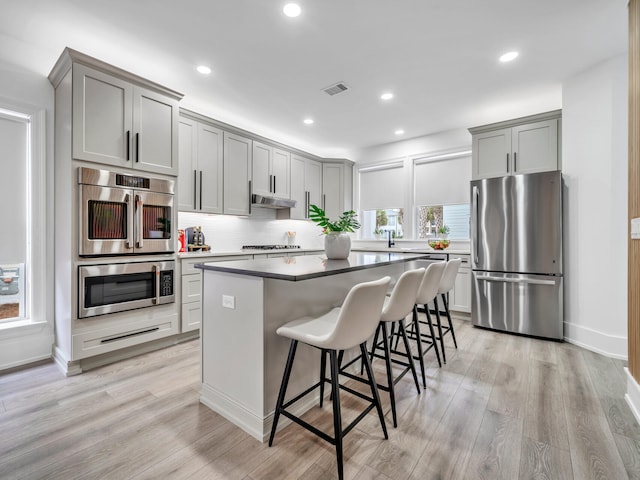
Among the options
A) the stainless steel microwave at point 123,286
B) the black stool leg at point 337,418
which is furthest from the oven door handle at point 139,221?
the black stool leg at point 337,418

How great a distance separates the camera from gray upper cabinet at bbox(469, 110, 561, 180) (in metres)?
3.61

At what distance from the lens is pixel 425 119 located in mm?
4391

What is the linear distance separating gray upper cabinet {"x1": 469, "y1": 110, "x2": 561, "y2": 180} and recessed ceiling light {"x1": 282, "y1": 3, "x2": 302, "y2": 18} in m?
2.93

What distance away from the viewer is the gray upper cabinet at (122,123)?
2.48 metres

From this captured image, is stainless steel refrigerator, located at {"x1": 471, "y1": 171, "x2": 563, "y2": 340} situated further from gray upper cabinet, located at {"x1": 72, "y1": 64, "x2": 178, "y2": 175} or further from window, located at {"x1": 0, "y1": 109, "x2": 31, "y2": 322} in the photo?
window, located at {"x1": 0, "y1": 109, "x2": 31, "y2": 322}

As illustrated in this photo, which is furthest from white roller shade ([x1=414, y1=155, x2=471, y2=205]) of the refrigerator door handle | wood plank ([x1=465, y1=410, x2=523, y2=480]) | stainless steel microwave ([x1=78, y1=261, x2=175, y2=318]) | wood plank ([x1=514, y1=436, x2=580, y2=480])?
stainless steel microwave ([x1=78, y1=261, x2=175, y2=318])

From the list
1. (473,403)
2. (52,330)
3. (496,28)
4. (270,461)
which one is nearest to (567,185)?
(496,28)

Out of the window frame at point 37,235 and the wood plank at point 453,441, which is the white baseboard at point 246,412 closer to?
the wood plank at point 453,441

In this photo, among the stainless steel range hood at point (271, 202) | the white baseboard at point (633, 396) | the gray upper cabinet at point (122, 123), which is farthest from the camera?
the stainless steel range hood at point (271, 202)

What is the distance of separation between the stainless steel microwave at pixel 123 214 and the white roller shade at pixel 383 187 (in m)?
3.75

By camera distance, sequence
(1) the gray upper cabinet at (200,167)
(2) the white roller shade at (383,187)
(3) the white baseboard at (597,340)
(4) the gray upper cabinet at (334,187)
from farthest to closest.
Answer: (4) the gray upper cabinet at (334,187) < (2) the white roller shade at (383,187) < (1) the gray upper cabinet at (200,167) < (3) the white baseboard at (597,340)

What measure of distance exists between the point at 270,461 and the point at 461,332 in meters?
2.87

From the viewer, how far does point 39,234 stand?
2.72 m

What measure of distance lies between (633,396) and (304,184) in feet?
15.0
